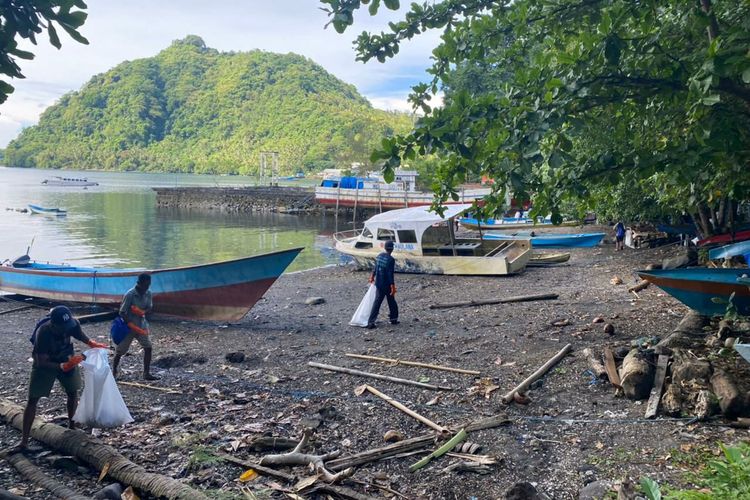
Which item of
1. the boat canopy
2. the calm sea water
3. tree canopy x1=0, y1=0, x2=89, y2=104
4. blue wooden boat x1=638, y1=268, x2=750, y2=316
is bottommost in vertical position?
the calm sea water

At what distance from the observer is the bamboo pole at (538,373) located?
689cm

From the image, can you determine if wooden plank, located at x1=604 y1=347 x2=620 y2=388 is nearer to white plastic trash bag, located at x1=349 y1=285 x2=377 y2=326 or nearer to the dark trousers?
the dark trousers

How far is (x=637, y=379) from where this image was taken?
641cm

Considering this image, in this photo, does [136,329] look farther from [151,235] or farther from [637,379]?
[151,235]

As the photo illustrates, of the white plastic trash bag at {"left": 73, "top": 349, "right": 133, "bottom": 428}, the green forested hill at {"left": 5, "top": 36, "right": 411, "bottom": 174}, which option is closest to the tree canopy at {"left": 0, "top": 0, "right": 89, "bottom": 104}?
the white plastic trash bag at {"left": 73, "top": 349, "right": 133, "bottom": 428}

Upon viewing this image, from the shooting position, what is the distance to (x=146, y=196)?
7806cm

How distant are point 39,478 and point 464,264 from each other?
1326cm

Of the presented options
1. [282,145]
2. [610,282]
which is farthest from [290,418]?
[282,145]

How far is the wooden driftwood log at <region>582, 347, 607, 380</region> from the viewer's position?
23.3 ft

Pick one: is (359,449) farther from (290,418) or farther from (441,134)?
(441,134)

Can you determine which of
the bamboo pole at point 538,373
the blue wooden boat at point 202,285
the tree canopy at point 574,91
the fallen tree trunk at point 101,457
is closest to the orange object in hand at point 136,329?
the fallen tree trunk at point 101,457

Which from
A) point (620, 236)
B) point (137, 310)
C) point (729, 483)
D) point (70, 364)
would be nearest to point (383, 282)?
point (137, 310)

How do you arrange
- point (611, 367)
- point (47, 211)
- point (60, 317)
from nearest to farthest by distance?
point (60, 317) < point (611, 367) < point (47, 211)

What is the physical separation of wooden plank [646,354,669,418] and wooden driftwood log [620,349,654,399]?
3.1 inches
